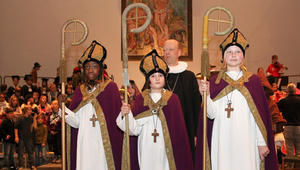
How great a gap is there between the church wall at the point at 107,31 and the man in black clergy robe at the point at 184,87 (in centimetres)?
1189

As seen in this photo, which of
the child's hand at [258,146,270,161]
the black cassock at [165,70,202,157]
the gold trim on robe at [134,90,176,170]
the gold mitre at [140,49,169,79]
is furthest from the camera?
the black cassock at [165,70,202,157]

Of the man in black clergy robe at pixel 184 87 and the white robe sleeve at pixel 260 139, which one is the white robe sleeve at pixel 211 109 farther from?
the man in black clergy robe at pixel 184 87

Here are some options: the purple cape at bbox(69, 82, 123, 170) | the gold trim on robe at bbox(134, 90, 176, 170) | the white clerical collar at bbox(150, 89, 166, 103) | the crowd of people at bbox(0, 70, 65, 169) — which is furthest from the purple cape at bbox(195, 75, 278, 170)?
the crowd of people at bbox(0, 70, 65, 169)

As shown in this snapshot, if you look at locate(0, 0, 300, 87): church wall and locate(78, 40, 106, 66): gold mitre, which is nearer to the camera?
locate(78, 40, 106, 66): gold mitre

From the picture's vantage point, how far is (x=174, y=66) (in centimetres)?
691

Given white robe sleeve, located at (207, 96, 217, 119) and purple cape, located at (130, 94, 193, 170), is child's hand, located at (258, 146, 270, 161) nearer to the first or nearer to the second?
white robe sleeve, located at (207, 96, 217, 119)

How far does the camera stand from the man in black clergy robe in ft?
21.5

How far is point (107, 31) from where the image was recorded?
19656 mm

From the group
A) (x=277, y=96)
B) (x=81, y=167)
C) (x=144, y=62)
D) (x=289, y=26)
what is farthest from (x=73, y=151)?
(x=289, y=26)

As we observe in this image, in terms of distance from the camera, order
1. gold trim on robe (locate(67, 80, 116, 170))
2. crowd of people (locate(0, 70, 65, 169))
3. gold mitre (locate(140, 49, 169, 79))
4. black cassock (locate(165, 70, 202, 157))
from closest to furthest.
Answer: gold mitre (locate(140, 49, 169, 79))
gold trim on robe (locate(67, 80, 116, 170))
black cassock (locate(165, 70, 202, 157))
crowd of people (locate(0, 70, 65, 169))

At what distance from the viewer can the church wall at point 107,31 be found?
1923 cm

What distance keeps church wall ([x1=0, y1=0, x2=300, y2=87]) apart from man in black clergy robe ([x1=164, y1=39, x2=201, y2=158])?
11.9m

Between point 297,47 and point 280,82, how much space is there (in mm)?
3875

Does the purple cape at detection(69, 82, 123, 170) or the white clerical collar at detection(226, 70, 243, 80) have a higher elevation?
the white clerical collar at detection(226, 70, 243, 80)
